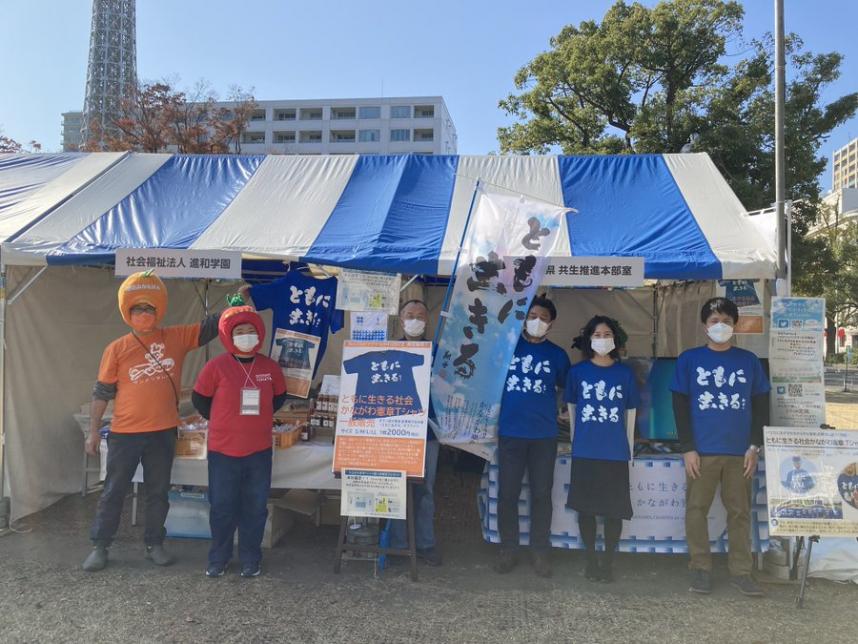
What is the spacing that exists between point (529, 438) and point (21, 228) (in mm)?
3678

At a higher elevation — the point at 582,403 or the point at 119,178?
the point at 119,178

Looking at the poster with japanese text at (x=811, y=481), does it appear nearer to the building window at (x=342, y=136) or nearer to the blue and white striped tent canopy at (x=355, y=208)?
the blue and white striped tent canopy at (x=355, y=208)

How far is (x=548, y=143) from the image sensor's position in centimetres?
1445

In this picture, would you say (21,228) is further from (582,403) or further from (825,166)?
(825,166)

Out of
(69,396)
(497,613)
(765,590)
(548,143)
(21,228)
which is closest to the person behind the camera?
(497,613)

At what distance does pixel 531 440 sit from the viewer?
3547 millimetres

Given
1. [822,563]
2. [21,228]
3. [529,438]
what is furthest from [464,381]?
[21,228]

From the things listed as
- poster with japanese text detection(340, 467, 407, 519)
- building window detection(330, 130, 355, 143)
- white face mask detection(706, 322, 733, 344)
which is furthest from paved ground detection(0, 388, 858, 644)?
building window detection(330, 130, 355, 143)

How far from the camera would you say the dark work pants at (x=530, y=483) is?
3.55 m

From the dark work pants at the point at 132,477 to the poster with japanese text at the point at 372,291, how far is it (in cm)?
140

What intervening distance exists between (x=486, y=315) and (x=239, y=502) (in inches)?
72.6

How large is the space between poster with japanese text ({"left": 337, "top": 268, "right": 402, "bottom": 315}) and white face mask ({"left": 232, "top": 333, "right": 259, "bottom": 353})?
627 mm

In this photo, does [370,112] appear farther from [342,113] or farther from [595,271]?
[595,271]

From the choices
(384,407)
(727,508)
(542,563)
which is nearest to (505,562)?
(542,563)
